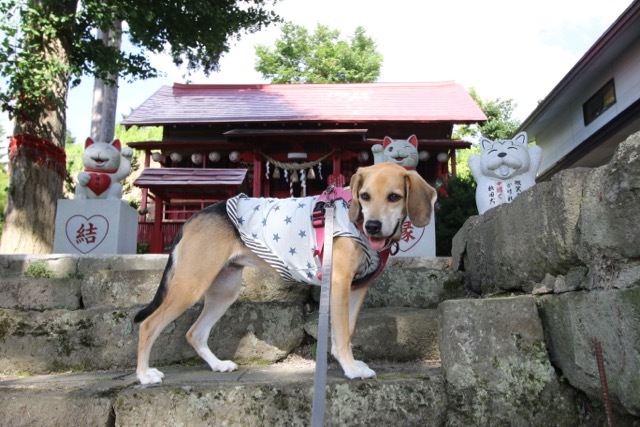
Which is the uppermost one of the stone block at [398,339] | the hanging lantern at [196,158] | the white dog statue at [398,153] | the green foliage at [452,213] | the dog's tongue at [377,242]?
the hanging lantern at [196,158]

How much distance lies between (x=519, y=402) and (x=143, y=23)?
29.8 ft

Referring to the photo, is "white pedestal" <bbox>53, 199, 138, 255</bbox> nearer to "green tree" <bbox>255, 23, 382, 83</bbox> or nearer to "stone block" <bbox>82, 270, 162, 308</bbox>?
"stone block" <bbox>82, 270, 162, 308</bbox>

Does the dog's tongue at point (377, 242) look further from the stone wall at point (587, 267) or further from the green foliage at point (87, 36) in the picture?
the green foliage at point (87, 36)

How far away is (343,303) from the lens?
110 inches

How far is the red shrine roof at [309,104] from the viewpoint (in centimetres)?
1459

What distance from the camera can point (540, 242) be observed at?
2.64 meters

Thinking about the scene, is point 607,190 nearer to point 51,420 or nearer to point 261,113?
point 51,420

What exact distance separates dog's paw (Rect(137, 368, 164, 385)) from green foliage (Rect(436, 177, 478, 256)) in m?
6.46

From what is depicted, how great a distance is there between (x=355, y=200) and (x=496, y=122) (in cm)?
2776

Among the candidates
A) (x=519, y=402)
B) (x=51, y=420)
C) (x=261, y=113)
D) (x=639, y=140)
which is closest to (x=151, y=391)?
(x=51, y=420)

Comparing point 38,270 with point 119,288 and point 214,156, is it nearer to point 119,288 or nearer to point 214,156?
point 119,288

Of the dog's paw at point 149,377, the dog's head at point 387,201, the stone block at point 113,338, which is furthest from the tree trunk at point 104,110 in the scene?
the dog's head at point 387,201

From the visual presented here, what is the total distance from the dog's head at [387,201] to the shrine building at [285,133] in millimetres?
9888

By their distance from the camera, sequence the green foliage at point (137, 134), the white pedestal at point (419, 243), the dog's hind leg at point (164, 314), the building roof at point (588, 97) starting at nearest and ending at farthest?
1. the dog's hind leg at point (164, 314)
2. the white pedestal at point (419, 243)
3. the building roof at point (588, 97)
4. the green foliage at point (137, 134)
